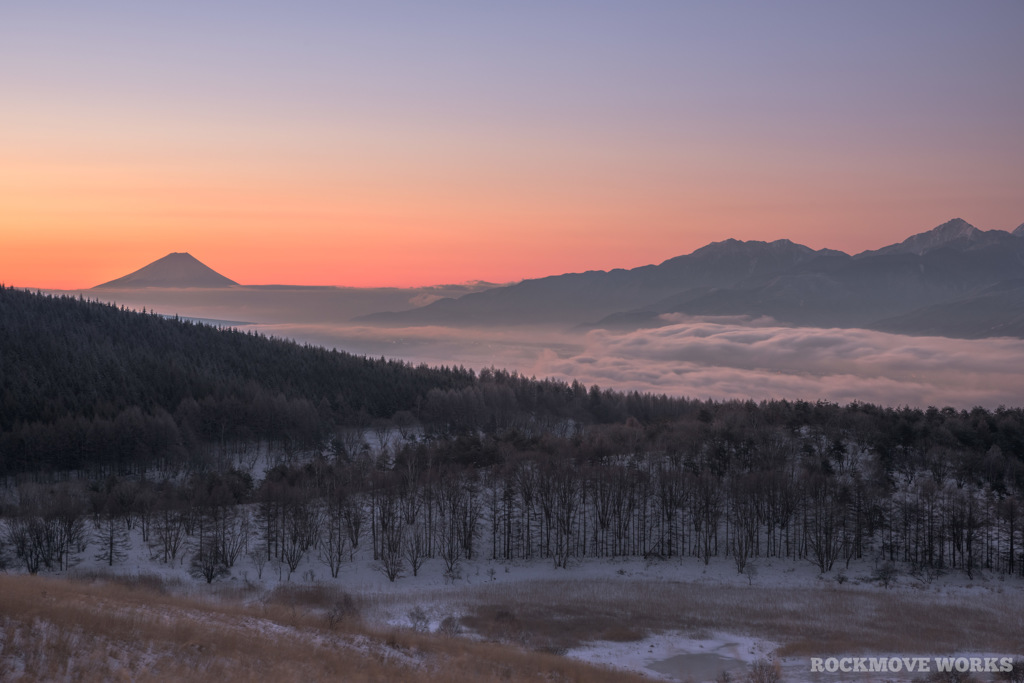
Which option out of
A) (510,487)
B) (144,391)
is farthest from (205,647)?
(144,391)

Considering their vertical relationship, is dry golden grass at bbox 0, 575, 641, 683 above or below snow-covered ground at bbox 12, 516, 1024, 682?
above

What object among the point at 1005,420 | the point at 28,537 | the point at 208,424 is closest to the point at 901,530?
the point at 1005,420

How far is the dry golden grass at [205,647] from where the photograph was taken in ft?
79.7

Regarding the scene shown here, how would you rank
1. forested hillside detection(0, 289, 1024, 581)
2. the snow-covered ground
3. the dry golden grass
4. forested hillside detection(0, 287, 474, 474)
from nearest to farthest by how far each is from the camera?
the dry golden grass < the snow-covered ground < forested hillside detection(0, 289, 1024, 581) < forested hillside detection(0, 287, 474, 474)

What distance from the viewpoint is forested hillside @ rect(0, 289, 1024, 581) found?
80375 mm

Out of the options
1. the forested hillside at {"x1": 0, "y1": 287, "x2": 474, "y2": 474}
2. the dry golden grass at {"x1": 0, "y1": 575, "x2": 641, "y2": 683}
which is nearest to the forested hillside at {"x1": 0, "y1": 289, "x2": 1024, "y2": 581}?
the forested hillside at {"x1": 0, "y1": 287, "x2": 474, "y2": 474}

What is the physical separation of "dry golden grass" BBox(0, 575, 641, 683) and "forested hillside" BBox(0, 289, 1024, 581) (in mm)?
41266

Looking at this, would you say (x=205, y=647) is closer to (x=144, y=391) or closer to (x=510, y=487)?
(x=510, y=487)

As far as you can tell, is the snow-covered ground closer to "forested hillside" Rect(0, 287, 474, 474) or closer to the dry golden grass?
the dry golden grass

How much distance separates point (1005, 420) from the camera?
105938mm

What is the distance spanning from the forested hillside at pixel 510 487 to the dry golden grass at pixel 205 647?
4127 cm

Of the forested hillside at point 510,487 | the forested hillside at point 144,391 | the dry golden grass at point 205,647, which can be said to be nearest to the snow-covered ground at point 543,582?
the forested hillside at point 510,487

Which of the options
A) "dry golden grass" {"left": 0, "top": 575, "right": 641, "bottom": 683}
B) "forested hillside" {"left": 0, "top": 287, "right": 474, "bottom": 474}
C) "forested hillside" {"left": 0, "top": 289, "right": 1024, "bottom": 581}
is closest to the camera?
"dry golden grass" {"left": 0, "top": 575, "right": 641, "bottom": 683}

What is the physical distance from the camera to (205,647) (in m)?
28.3
